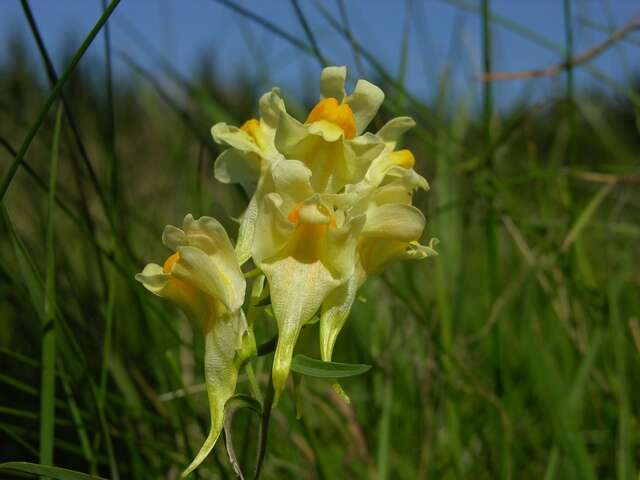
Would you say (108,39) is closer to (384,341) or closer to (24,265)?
(24,265)

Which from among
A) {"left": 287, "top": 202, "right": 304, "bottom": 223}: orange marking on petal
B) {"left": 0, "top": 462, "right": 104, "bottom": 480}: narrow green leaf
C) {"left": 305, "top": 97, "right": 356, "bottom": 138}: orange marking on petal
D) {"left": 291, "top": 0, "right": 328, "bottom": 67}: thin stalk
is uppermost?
{"left": 291, "top": 0, "right": 328, "bottom": 67}: thin stalk

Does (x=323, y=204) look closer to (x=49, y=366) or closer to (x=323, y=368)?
(x=323, y=368)

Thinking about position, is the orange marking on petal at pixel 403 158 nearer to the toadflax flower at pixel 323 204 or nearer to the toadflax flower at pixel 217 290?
the toadflax flower at pixel 323 204

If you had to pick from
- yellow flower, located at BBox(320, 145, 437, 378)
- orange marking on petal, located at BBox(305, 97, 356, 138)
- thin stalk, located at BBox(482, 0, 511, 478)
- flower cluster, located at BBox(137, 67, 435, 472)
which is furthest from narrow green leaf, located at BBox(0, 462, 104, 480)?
thin stalk, located at BBox(482, 0, 511, 478)

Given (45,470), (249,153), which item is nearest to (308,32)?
(249,153)

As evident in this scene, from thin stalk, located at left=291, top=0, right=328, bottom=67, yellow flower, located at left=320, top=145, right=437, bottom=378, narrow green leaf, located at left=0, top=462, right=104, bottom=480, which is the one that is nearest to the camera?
narrow green leaf, located at left=0, top=462, right=104, bottom=480

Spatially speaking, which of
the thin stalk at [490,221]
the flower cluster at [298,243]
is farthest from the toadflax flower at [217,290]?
the thin stalk at [490,221]

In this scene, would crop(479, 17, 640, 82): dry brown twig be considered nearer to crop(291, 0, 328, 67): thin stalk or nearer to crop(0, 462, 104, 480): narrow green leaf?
crop(291, 0, 328, 67): thin stalk
